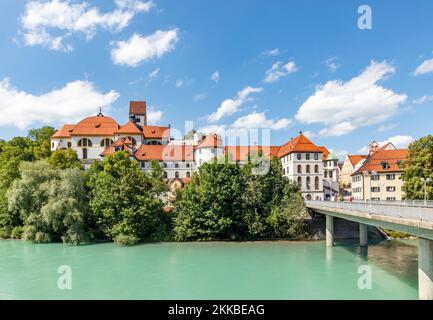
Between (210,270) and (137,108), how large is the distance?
6519 centimetres

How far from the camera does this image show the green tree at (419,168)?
3325 centimetres

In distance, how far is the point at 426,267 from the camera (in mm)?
14641

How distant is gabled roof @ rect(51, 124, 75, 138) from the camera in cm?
6077

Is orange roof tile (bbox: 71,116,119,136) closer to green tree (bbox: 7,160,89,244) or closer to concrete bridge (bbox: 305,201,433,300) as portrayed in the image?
green tree (bbox: 7,160,89,244)

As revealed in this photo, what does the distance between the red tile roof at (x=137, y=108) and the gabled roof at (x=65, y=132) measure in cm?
1884

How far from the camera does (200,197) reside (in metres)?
34.4

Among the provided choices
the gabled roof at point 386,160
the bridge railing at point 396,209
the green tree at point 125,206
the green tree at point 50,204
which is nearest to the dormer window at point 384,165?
the gabled roof at point 386,160

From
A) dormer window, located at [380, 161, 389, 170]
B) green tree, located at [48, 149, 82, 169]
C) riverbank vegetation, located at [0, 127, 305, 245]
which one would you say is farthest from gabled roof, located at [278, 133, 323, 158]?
green tree, located at [48, 149, 82, 169]

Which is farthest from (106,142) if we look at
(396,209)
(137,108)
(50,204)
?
(396,209)

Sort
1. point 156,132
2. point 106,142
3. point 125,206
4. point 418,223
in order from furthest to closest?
point 156,132 → point 106,142 → point 125,206 → point 418,223

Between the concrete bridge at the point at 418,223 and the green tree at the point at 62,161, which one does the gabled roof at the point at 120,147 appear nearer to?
the green tree at the point at 62,161

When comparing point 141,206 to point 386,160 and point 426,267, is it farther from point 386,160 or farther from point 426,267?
point 386,160
